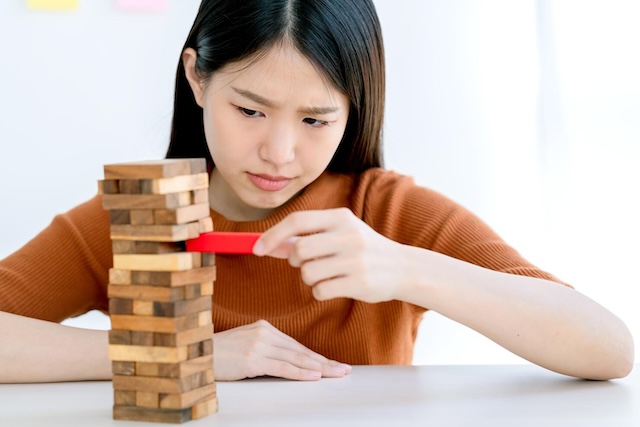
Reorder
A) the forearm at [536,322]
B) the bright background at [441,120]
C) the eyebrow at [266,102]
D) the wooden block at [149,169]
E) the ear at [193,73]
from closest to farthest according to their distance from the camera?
1. the wooden block at [149,169]
2. the forearm at [536,322]
3. the eyebrow at [266,102]
4. the ear at [193,73]
5. the bright background at [441,120]

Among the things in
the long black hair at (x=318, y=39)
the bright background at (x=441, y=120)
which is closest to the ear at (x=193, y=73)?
the long black hair at (x=318, y=39)

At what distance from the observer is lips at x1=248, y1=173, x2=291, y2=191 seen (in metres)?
1.48

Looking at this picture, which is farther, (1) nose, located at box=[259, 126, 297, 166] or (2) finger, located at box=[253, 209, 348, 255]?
(1) nose, located at box=[259, 126, 297, 166]

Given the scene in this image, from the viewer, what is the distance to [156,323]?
1041 millimetres

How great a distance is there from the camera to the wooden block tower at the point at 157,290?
103cm

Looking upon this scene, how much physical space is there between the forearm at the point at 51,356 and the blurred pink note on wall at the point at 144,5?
173cm

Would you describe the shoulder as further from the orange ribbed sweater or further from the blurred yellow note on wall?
the blurred yellow note on wall

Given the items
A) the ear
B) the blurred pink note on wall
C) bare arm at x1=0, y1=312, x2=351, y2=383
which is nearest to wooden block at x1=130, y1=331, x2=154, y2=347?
bare arm at x1=0, y1=312, x2=351, y2=383

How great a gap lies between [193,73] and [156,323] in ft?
2.13

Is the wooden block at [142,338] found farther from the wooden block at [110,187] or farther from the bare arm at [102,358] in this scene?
the bare arm at [102,358]

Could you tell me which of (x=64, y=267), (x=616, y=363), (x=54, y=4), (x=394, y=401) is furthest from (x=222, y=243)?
(x=54, y=4)

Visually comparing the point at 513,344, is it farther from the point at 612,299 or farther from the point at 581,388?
the point at 612,299

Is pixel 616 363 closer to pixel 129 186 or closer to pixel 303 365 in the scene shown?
pixel 303 365

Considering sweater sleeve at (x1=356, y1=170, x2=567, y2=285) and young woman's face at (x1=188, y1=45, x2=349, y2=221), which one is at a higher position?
young woman's face at (x1=188, y1=45, x2=349, y2=221)
